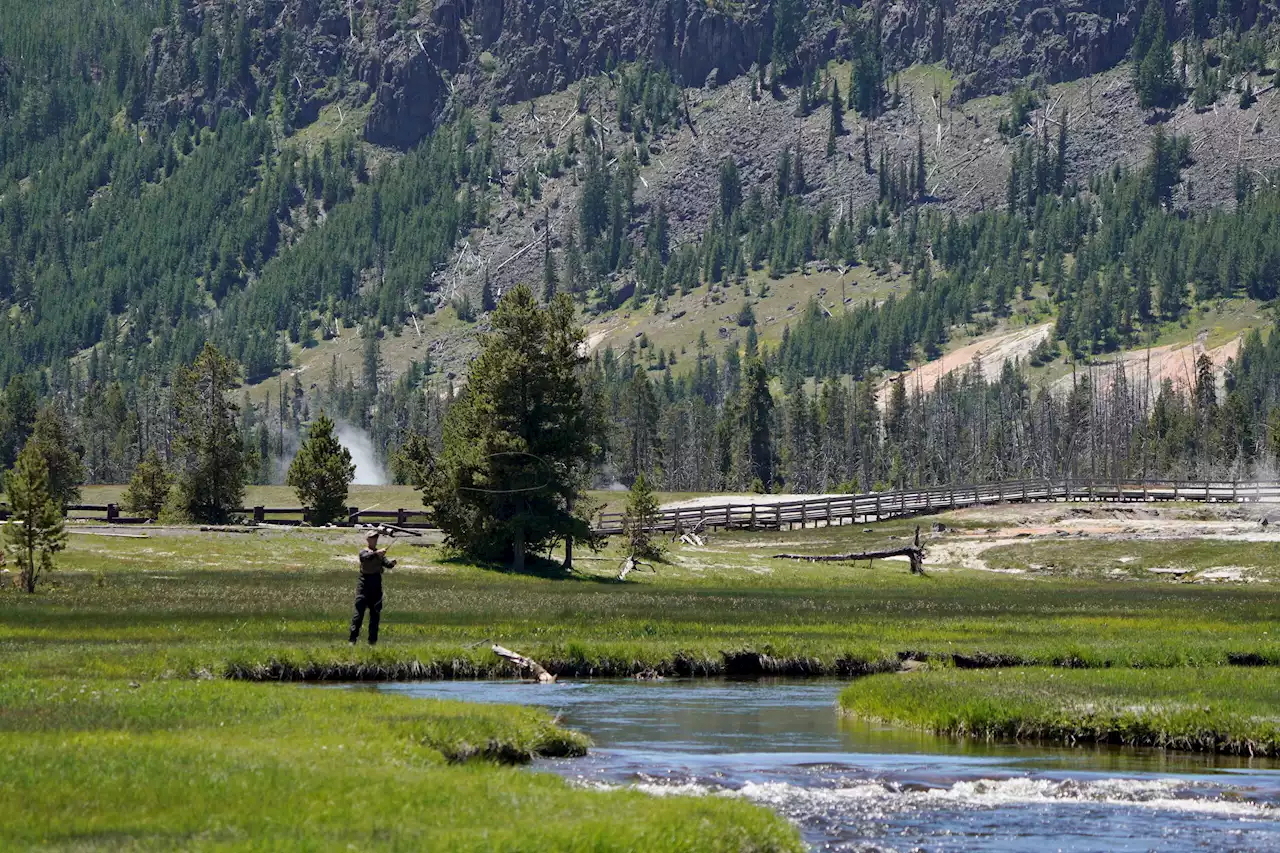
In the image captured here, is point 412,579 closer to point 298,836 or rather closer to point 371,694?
point 371,694

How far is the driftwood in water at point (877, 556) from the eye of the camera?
82.6 m

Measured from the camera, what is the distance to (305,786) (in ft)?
62.5

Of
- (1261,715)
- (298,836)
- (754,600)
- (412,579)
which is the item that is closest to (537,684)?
(1261,715)

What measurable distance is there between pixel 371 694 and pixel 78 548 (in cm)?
4629

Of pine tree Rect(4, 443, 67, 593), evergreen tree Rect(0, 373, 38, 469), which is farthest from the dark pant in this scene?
evergreen tree Rect(0, 373, 38, 469)

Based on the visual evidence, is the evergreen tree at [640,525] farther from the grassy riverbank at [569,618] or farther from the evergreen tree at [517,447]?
the evergreen tree at [517,447]

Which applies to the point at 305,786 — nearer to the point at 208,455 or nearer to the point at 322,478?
the point at 322,478

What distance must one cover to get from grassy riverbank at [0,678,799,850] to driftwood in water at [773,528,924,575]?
5811 centimetres

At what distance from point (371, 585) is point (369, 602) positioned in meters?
0.50

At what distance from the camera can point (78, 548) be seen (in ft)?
233

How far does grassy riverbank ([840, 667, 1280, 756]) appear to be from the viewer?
2797cm

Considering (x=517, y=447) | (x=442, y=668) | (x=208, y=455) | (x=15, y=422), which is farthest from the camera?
(x=15, y=422)

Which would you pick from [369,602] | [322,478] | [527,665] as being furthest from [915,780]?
[322,478]

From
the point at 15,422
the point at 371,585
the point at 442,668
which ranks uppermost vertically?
the point at 15,422
